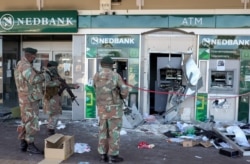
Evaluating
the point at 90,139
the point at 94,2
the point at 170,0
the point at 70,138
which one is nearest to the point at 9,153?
the point at 70,138

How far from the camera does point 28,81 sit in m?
5.94

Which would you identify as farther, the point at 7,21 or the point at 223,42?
the point at 7,21

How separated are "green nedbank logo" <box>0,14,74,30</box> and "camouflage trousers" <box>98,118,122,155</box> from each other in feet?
14.6

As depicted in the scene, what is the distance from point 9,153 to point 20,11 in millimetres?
4681

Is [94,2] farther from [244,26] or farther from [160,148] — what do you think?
[160,148]

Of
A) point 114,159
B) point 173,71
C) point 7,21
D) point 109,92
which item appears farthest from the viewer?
point 7,21

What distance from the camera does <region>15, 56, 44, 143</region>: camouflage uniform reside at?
5.92 meters

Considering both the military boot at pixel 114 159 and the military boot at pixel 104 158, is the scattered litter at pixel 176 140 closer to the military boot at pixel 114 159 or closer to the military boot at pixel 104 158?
the military boot at pixel 114 159

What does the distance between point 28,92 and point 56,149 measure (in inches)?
43.0

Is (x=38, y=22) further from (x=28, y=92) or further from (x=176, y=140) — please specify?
(x=176, y=140)

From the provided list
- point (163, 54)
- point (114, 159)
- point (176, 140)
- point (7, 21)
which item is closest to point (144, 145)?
point (176, 140)

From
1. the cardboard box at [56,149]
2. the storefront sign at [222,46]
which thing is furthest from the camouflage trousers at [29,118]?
the storefront sign at [222,46]

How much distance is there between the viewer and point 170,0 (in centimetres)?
902

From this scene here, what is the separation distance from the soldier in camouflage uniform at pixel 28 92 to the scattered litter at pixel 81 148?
0.71 meters
